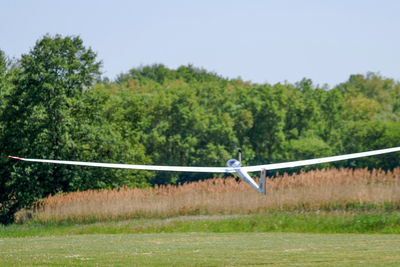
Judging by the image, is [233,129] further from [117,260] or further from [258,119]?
[117,260]

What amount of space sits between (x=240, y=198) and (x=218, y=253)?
9718 mm

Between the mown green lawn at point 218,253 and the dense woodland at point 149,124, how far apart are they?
677 inches

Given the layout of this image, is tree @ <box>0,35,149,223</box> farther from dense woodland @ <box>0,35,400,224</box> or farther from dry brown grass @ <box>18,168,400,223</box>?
dry brown grass @ <box>18,168,400,223</box>

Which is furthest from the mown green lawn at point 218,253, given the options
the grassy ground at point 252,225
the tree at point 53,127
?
the tree at point 53,127

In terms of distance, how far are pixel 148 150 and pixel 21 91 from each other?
28.9 m

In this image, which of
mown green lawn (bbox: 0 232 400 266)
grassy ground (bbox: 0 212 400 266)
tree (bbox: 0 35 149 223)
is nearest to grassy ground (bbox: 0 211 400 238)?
grassy ground (bbox: 0 212 400 266)

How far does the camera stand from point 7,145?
3191 cm

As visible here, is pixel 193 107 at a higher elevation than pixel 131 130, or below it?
higher

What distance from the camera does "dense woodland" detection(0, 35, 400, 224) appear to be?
3112 centimetres

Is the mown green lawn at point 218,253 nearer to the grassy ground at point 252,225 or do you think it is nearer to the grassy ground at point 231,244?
the grassy ground at point 231,244

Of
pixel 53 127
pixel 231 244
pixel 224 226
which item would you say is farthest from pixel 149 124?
pixel 231 244

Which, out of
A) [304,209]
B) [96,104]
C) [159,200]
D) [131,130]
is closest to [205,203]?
[159,200]

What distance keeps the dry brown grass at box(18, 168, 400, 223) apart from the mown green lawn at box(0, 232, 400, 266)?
16.9 feet

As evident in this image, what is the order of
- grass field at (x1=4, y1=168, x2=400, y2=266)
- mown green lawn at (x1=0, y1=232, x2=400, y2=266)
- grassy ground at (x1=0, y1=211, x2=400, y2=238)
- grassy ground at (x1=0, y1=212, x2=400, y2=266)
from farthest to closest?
grassy ground at (x1=0, y1=211, x2=400, y2=238), grass field at (x1=4, y1=168, x2=400, y2=266), grassy ground at (x1=0, y1=212, x2=400, y2=266), mown green lawn at (x1=0, y1=232, x2=400, y2=266)
